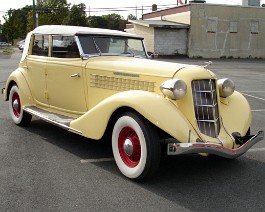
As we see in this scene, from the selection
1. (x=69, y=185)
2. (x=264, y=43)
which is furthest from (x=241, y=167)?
(x=264, y=43)

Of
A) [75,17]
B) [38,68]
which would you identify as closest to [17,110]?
[38,68]

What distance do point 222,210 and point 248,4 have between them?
37304 millimetres

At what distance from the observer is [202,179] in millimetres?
4203

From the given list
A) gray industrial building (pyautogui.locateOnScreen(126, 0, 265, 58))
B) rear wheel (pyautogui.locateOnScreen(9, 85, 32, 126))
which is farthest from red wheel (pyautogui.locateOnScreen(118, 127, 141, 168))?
gray industrial building (pyautogui.locateOnScreen(126, 0, 265, 58))

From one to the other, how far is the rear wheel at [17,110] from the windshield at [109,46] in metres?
1.82

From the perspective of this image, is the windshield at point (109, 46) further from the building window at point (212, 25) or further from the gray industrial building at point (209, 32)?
the building window at point (212, 25)

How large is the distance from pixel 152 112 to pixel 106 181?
94 cm

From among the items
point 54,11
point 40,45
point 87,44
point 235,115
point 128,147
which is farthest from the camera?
point 54,11

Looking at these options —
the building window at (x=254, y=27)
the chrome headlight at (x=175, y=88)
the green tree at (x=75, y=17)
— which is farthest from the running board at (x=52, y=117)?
the green tree at (x=75, y=17)

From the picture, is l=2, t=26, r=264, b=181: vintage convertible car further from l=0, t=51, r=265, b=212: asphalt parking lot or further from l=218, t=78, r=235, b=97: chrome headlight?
l=0, t=51, r=265, b=212: asphalt parking lot

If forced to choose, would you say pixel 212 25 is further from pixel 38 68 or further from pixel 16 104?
pixel 38 68

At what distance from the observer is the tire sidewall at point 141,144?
3908mm

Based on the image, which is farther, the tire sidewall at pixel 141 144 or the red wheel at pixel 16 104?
the red wheel at pixel 16 104

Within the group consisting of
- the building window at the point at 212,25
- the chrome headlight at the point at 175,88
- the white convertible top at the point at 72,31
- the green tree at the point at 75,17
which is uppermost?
the green tree at the point at 75,17
